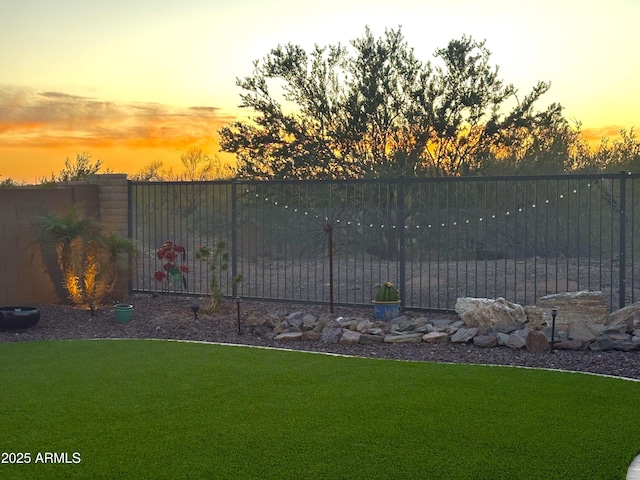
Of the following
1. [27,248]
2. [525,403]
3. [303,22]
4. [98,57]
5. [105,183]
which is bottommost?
[525,403]

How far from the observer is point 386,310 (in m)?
10.0

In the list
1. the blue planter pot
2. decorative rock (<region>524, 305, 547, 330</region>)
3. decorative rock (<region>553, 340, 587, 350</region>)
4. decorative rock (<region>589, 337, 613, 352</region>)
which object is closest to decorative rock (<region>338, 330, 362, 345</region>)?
the blue planter pot

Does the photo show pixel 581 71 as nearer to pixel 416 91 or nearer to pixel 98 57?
pixel 416 91

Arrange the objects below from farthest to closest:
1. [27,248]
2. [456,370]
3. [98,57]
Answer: [98,57] < [27,248] < [456,370]

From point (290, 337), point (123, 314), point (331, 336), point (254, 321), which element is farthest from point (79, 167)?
point (331, 336)

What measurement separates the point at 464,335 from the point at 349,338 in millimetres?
1254

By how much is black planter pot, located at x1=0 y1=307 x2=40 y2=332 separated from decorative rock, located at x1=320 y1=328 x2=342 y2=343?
144 inches

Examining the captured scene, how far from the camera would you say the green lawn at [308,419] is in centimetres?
469

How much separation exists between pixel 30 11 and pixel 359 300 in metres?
6.62

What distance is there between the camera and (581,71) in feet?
48.4

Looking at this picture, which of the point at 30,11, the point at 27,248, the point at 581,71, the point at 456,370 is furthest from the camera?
the point at 581,71

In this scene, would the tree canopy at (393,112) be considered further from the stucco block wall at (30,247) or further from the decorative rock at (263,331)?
the decorative rock at (263,331)

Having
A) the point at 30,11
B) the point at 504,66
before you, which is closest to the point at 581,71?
the point at 504,66

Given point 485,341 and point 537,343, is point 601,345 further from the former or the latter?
point 485,341
